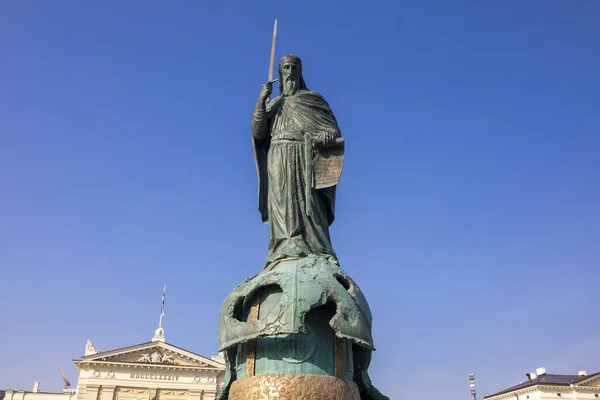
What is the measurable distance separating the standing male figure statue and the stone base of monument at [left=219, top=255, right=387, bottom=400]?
0.71 m

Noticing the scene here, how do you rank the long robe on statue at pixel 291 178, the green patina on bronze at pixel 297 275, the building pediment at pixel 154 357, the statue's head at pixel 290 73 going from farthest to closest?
1. the building pediment at pixel 154 357
2. the statue's head at pixel 290 73
3. the long robe on statue at pixel 291 178
4. the green patina on bronze at pixel 297 275

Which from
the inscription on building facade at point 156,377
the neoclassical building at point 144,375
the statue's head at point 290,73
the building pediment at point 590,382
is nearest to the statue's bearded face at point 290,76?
the statue's head at point 290,73

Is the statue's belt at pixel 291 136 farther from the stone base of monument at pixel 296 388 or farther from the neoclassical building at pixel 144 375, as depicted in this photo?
the neoclassical building at pixel 144 375

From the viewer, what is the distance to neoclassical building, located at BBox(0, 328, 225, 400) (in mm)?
49562

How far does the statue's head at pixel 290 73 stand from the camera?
8445mm

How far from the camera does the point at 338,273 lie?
683cm

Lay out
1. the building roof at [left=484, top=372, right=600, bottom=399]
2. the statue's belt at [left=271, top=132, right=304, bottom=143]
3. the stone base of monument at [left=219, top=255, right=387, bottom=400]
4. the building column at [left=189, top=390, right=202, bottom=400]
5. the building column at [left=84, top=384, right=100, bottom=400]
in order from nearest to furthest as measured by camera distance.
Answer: the stone base of monument at [left=219, top=255, right=387, bottom=400] < the statue's belt at [left=271, top=132, right=304, bottom=143] < the building column at [left=84, top=384, right=100, bottom=400] < the building column at [left=189, top=390, right=202, bottom=400] < the building roof at [left=484, top=372, right=600, bottom=399]

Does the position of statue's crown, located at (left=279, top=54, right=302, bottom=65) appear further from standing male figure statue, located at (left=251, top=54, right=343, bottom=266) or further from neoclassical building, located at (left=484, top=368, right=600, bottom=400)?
neoclassical building, located at (left=484, top=368, right=600, bottom=400)

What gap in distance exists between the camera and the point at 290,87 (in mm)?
8484

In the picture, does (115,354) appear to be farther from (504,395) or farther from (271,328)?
(271,328)

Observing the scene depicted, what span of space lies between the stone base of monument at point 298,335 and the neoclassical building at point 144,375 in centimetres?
4500

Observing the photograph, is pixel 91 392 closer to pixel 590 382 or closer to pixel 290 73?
pixel 590 382

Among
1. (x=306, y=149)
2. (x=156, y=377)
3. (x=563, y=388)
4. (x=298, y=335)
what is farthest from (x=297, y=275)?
(x=563, y=388)

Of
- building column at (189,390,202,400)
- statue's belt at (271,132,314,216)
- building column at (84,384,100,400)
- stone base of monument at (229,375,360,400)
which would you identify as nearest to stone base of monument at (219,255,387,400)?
stone base of monument at (229,375,360,400)
